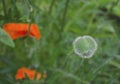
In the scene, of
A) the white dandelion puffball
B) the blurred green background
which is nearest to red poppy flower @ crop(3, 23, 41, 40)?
the blurred green background

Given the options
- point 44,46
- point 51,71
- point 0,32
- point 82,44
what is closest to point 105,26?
point 44,46

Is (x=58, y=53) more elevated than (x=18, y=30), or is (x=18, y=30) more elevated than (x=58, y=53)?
(x=18, y=30)

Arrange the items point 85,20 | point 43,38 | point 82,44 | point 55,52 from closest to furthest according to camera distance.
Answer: point 82,44 → point 55,52 → point 43,38 → point 85,20

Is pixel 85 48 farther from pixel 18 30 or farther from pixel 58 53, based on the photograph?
pixel 58 53

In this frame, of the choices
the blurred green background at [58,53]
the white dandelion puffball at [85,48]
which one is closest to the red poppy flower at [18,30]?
the blurred green background at [58,53]

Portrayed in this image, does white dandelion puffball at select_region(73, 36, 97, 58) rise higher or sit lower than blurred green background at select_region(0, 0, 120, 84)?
higher

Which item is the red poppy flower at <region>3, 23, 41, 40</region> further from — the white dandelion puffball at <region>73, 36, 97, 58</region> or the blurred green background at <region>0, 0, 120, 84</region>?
the white dandelion puffball at <region>73, 36, 97, 58</region>

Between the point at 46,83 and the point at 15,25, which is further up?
the point at 15,25

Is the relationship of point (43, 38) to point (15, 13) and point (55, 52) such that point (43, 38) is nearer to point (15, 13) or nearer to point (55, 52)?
point (55, 52)

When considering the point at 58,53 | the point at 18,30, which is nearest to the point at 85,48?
the point at 18,30

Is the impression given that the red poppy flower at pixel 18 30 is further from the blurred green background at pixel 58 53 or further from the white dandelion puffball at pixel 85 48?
the white dandelion puffball at pixel 85 48

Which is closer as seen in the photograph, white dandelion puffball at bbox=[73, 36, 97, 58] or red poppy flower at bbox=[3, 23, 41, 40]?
white dandelion puffball at bbox=[73, 36, 97, 58]
